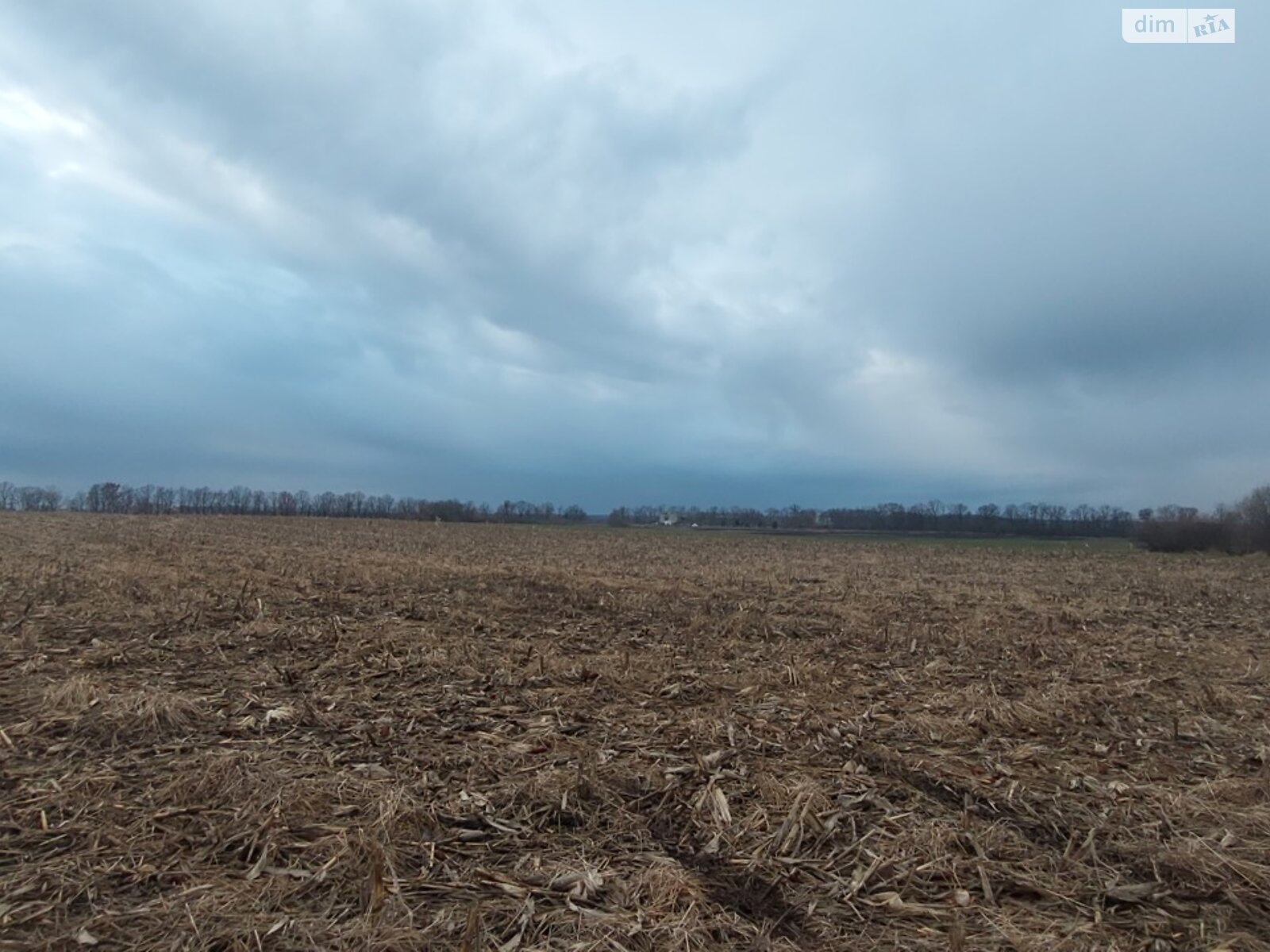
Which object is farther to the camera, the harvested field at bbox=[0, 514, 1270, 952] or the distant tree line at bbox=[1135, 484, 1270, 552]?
the distant tree line at bbox=[1135, 484, 1270, 552]

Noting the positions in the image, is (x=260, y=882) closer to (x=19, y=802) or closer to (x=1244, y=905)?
(x=19, y=802)

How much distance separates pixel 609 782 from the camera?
4.74m

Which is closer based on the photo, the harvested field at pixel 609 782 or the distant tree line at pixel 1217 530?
the harvested field at pixel 609 782

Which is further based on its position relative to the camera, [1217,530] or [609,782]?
[1217,530]

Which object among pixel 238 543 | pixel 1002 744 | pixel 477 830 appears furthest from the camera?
pixel 238 543

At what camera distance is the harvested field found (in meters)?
3.36

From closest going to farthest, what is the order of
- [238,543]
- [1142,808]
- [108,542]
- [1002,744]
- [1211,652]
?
[1142,808], [1002,744], [1211,652], [108,542], [238,543]

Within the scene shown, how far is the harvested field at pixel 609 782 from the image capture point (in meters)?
3.36

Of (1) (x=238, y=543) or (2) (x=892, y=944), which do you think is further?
(1) (x=238, y=543)

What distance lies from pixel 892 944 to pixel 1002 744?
10.5 feet

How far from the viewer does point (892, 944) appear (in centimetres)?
323

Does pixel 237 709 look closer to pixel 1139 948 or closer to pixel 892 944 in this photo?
pixel 892 944

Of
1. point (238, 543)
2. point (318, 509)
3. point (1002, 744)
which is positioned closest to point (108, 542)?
point (238, 543)

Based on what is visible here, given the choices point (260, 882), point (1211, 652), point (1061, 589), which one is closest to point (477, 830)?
point (260, 882)
